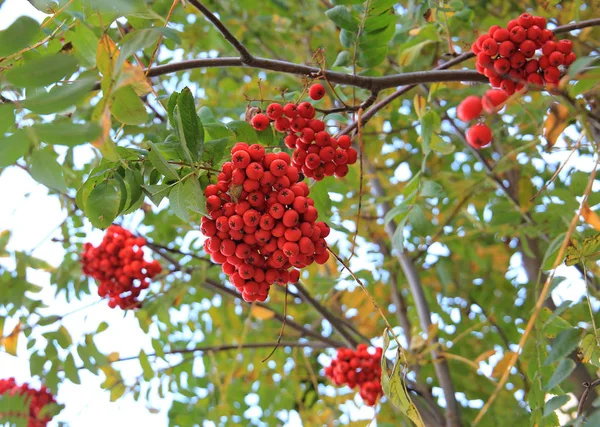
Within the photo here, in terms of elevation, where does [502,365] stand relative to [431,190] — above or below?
below

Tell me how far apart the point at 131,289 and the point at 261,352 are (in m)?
0.81

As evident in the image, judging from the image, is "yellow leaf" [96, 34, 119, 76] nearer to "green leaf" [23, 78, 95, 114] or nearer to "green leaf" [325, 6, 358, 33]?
"green leaf" [23, 78, 95, 114]

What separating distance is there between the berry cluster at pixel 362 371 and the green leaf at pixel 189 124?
1.18 m

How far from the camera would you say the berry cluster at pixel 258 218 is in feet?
3.22

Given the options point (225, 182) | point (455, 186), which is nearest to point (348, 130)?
point (225, 182)

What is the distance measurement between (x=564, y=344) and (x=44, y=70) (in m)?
0.92

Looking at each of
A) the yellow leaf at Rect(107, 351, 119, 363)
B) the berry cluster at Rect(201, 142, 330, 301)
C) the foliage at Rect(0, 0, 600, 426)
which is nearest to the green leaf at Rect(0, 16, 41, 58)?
the foliage at Rect(0, 0, 600, 426)

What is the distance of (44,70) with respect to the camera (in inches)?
33.5

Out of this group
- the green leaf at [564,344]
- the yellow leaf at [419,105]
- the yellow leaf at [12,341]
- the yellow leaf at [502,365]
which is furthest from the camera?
the yellow leaf at [12,341]

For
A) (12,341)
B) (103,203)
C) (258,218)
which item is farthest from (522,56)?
(12,341)

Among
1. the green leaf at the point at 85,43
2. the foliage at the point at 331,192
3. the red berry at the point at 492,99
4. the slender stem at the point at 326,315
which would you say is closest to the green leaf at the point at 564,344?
the foliage at the point at 331,192

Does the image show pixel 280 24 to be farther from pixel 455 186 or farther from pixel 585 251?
pixel 585 251

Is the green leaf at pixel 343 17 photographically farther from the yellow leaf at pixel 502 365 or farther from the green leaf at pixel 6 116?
the yellow leaf at pixel 502 365

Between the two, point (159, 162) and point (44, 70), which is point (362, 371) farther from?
point (44, 70)
